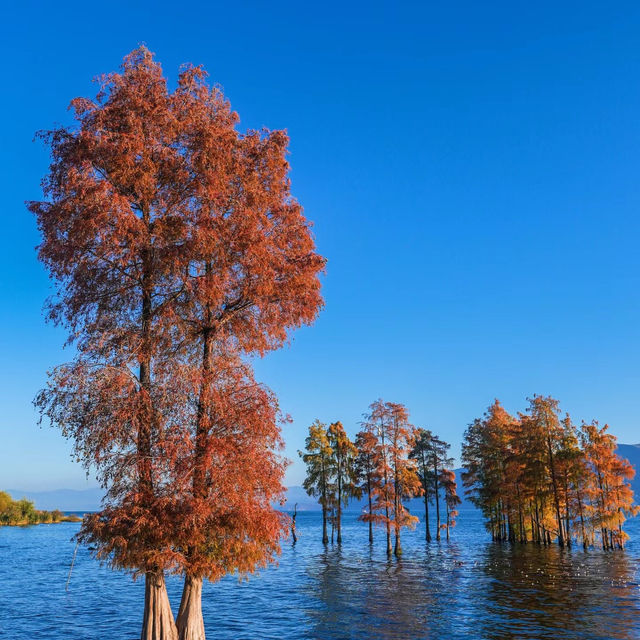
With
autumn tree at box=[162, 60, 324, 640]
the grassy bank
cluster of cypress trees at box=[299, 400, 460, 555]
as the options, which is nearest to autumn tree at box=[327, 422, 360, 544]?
cluster of cypress trees at box=[299, 400, 460, 555]

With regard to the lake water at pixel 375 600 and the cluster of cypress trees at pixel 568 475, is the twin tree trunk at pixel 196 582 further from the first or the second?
the cluster of cypress trees at pixel 568 475

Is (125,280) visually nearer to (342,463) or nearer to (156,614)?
(156,614)

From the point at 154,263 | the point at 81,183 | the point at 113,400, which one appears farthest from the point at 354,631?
→ the point at 81,183

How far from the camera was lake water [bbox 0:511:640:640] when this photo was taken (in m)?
26.7

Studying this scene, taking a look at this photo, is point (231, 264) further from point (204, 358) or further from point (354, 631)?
point (354, 631)

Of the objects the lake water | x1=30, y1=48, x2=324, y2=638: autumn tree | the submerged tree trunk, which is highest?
x1=30, y1=48, x2=324, y2=638: autumn tree

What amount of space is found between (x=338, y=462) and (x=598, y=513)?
3078cm

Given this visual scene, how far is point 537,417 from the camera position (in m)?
59.8

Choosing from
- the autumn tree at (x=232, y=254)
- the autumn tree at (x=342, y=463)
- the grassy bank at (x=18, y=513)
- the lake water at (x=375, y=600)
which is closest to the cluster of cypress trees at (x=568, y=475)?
the lake water at (x=375, y=600)

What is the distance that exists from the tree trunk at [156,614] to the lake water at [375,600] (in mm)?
11366

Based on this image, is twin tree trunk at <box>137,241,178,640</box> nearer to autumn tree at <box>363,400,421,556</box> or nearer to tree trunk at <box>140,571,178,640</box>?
tree trunk at <box>140,571,178,640</box>

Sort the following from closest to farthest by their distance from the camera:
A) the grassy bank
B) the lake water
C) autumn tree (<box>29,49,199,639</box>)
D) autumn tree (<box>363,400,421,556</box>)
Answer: autumn tree (<box>29,49,199,639</box>), the lake water, autumn tree (<box>363,400,421,556</box>), the grassy bank

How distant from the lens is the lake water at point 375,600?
87.7ft

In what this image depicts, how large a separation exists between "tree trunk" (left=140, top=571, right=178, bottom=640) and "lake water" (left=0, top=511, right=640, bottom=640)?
37.3 ft
